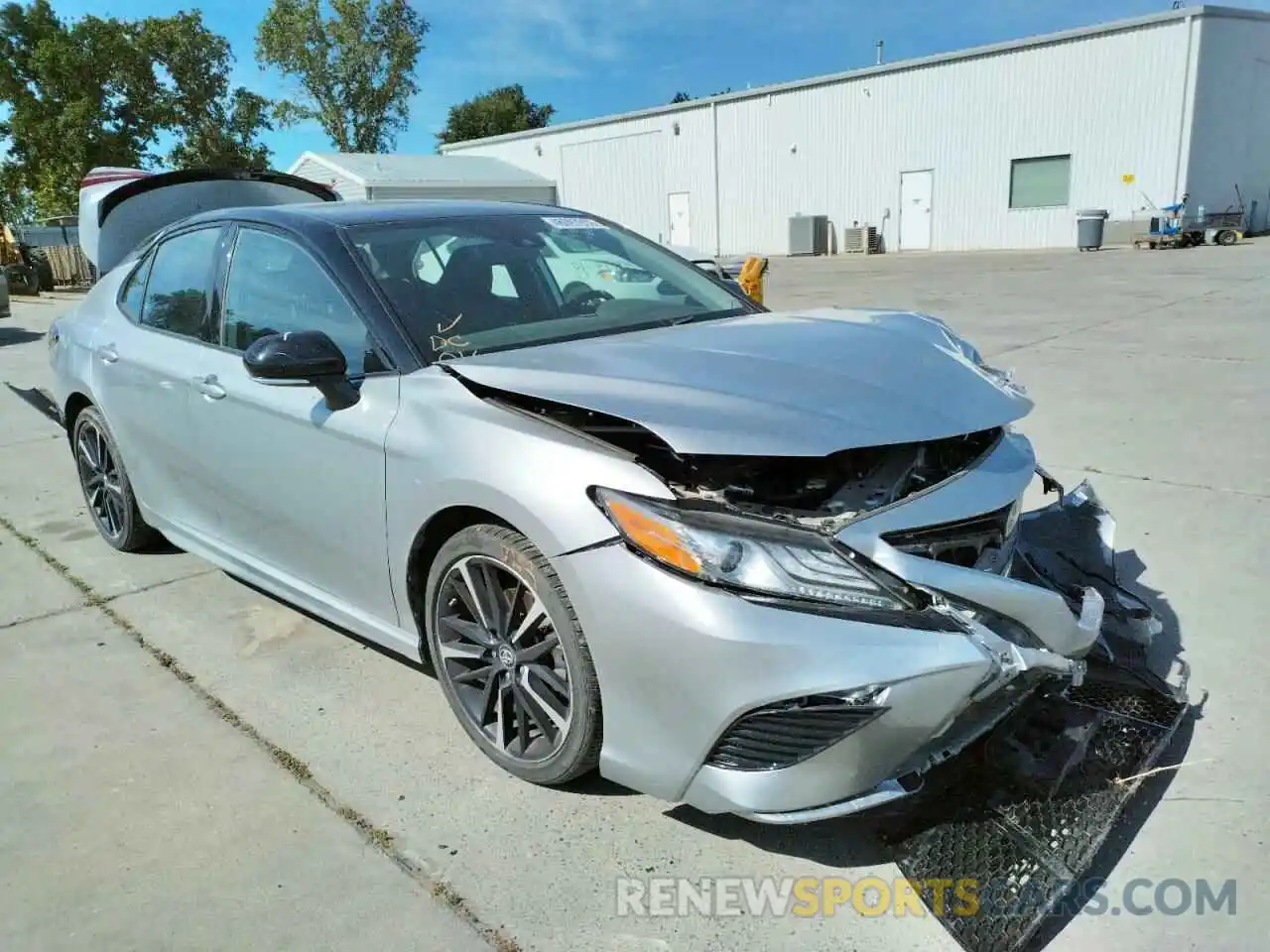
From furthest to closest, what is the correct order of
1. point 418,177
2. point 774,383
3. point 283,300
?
point 418,177 < point 283,300 < point 774,383

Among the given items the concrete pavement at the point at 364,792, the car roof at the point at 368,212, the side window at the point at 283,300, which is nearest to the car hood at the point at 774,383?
the side window at the point at 283,300

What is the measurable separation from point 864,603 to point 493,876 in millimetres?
1152

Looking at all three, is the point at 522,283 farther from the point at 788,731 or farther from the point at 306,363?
the point at 788,731

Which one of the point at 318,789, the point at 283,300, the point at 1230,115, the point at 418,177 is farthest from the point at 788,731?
the point at 418,177

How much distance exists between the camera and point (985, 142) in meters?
27.4

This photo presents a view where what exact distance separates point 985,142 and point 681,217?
12.3 metres

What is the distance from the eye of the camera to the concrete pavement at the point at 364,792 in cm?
219

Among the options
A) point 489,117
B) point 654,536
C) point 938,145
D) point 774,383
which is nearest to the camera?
point 654,536

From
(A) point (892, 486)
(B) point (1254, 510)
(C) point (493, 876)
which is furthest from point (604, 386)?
(B) point (1254, 510)

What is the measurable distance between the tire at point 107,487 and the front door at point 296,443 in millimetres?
1029

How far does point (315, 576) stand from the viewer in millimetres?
3209

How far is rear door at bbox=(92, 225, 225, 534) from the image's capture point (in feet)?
12.2

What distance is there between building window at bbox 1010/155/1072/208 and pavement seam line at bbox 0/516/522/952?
27724 mm

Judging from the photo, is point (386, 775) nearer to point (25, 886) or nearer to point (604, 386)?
point (25, 886)
